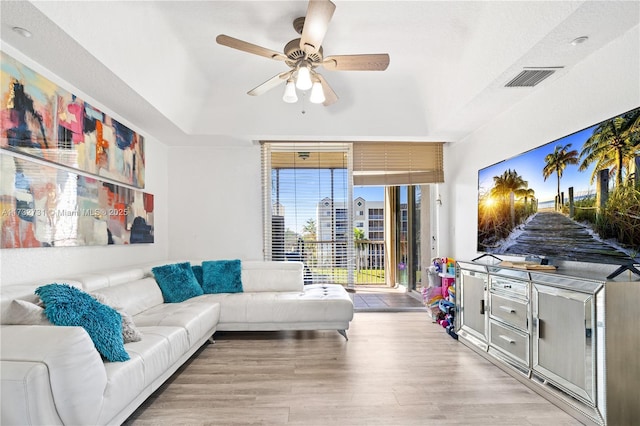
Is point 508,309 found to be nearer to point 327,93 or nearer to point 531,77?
point 531,77

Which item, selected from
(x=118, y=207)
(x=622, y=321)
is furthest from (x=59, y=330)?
(x=622, y=321)

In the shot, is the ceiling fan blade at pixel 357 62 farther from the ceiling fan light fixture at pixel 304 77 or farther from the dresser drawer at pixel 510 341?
the dresser drawer at pixel 510 341

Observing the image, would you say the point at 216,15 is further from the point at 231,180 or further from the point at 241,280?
the point at 241,280

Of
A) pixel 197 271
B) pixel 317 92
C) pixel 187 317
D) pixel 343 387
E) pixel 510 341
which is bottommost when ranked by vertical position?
pixel 343 387

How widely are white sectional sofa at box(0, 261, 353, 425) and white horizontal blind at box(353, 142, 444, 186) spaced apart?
6.13 feet

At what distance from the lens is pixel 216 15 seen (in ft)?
8.70

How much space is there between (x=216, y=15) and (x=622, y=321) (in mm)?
3487

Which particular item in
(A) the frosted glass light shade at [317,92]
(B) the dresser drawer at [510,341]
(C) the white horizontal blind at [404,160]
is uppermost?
(A) the frosted glass light shade at [317,92]

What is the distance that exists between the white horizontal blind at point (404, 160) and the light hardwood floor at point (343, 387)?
239cm

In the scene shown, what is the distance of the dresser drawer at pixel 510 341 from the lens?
253cm

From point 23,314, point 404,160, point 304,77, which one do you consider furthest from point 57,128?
point 404,160

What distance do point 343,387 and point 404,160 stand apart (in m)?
3.38

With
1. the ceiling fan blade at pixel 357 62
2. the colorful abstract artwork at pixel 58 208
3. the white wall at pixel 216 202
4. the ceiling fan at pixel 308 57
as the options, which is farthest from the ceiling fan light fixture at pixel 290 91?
the white wall at pixel 216 202

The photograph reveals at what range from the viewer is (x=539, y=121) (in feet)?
9.50
